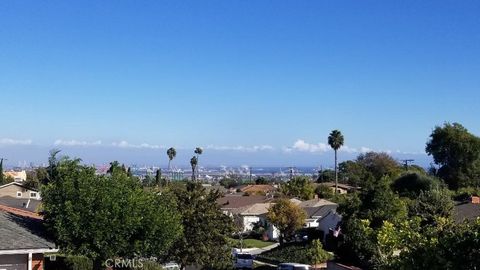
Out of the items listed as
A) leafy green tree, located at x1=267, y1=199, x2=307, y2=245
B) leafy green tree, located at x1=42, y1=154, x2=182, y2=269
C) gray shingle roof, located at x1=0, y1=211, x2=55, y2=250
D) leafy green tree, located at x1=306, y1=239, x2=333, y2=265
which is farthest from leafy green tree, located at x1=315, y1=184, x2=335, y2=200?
gray shingle roof, located at x1=0, y1=211, x2=55, y2=250

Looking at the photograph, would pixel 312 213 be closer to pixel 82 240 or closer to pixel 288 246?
pixel 288 246

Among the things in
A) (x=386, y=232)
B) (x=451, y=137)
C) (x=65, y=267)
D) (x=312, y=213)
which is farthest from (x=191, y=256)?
(x=451, y=137)

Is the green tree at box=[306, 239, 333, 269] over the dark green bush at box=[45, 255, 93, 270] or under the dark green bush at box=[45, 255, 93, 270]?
under

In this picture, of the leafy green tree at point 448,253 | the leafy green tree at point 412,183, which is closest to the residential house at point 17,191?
the leafy green tree at point 412,183

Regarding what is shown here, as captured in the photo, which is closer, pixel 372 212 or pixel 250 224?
pixel 372 212

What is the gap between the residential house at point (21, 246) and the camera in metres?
20.9

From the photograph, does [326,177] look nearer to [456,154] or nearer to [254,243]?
[456,154]

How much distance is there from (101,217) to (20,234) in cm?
283

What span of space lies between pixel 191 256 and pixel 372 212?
12554 mm

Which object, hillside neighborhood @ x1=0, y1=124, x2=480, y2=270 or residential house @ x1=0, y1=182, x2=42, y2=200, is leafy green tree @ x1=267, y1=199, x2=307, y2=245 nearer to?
hillside neighborhood @ x1=0, y1=124, x2=480, y2=270

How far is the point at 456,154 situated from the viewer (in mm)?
89062

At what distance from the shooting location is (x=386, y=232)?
15.8m

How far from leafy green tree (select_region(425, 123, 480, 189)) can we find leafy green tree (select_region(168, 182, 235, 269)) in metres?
61.0

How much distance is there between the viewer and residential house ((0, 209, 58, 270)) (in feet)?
68.4
